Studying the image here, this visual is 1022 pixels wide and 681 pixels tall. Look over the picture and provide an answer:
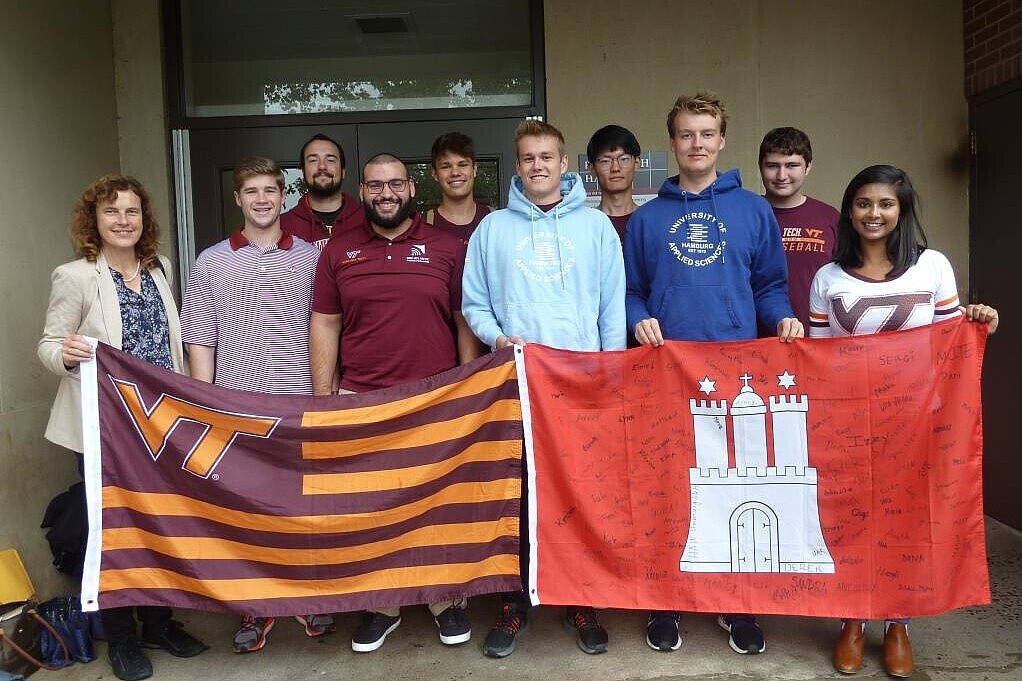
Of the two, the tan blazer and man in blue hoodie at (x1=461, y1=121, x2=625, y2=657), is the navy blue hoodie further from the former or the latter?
the tan blazer

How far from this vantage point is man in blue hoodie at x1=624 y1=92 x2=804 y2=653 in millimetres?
3414

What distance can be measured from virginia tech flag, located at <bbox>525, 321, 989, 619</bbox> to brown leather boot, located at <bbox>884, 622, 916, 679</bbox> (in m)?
0.10

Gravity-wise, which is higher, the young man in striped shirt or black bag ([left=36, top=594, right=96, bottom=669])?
the young man in striped shirt

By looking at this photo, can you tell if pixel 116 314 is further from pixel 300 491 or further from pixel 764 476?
pixel 764 476

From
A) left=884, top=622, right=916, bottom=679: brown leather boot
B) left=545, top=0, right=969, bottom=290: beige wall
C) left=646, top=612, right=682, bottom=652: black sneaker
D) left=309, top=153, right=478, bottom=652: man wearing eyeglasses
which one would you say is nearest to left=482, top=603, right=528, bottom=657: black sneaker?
left=309, top=153, right=478, bottom=652: man wearing eyeglasses

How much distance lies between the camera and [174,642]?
3627 mm

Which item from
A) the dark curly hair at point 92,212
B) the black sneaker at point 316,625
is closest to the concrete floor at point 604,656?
the black sneaker at point 316,625

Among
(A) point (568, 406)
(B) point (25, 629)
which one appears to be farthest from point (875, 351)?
(B) point (25, 629)

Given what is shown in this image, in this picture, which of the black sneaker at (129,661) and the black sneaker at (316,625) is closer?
the black sneaker at (129,661)

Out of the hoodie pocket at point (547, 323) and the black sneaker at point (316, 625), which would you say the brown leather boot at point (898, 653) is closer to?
the hoodie pocket at point (547, 323)

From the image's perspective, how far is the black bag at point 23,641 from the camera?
3.44 metres

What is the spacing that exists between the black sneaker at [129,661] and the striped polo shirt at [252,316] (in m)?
1.12

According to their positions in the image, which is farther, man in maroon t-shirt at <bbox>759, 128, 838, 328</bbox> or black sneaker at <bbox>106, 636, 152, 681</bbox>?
man in maroon t-shirt at <bbox>759, 128, 838, 328</bbox>

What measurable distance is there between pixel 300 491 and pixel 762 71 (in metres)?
3.94
